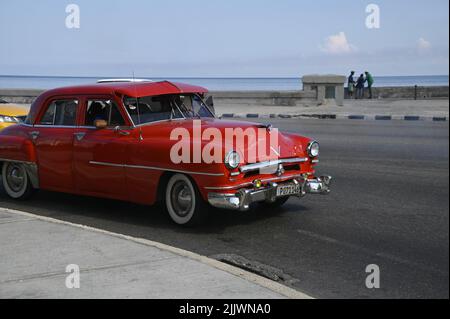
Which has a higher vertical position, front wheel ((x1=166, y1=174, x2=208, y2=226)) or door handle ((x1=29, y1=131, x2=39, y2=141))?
door handle ((x1=29, y1=131, x2=39, y2=141))

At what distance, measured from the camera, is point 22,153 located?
9.16 metres

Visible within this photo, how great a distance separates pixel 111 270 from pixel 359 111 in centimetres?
2300

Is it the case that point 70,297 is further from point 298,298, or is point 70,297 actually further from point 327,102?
point 327,102

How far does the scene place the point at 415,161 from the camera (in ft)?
40.4

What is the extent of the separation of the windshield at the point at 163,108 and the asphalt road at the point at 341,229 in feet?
4.04

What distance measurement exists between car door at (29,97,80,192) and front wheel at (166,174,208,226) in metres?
1.69

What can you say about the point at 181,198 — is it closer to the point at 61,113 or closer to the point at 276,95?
the point at 61,113

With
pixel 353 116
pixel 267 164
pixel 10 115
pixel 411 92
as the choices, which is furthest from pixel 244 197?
pixel 411 92

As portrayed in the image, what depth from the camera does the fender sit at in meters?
9.08

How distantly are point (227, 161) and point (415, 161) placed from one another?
6.25 metres

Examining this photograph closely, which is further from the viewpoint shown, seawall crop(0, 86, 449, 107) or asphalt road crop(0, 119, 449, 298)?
seawall crop(0, 86, 449, 107)

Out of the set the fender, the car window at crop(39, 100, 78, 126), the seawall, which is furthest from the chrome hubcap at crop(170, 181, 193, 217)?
the seawall

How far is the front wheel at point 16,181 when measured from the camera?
930 centimetres

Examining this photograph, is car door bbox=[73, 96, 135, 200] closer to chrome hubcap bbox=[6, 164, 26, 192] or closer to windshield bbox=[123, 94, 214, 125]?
windshield bbox=[123, 94, 214, 125]
